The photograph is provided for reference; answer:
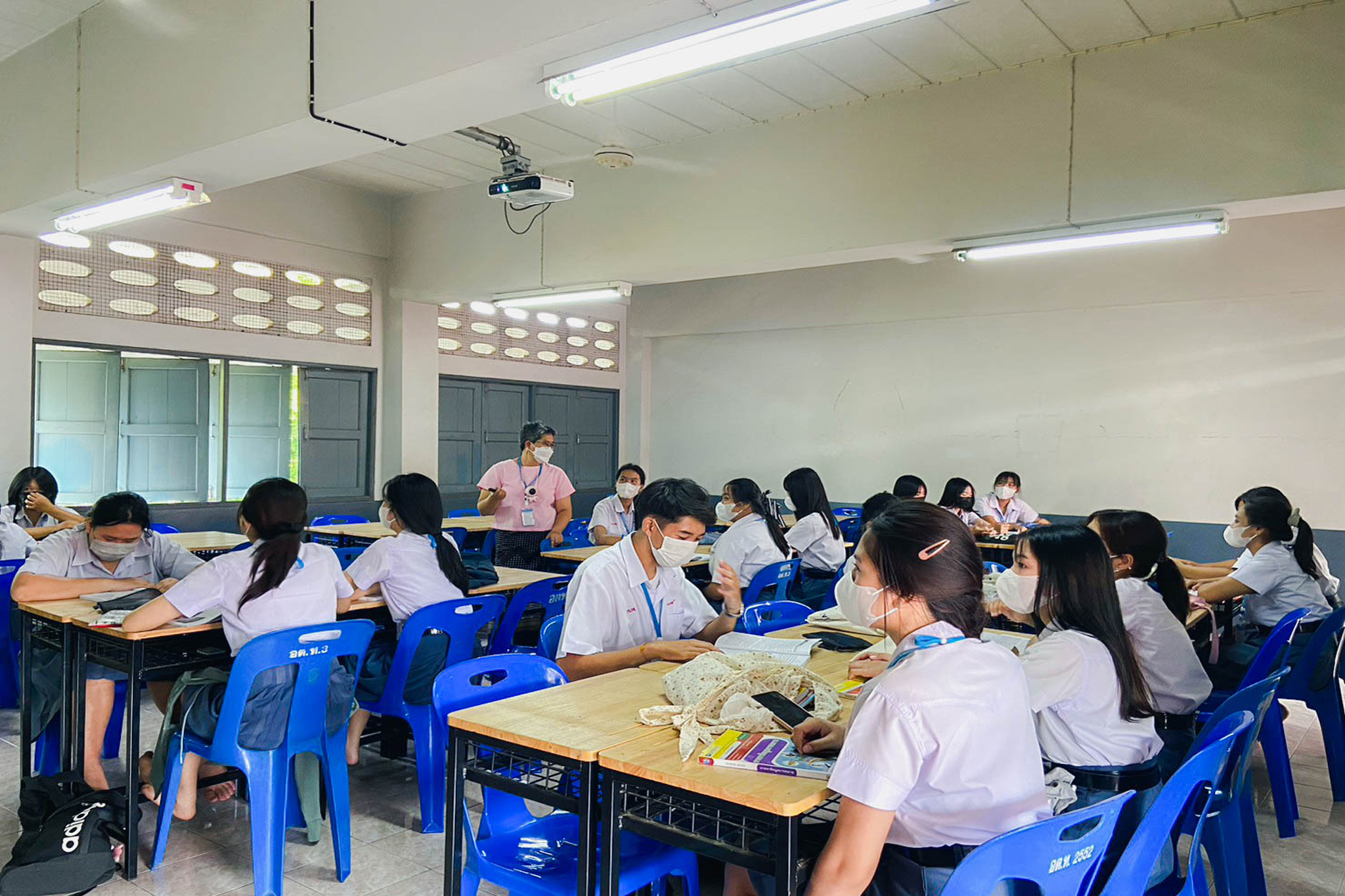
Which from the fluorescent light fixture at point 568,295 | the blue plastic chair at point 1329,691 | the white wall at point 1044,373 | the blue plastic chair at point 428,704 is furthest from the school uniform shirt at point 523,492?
the blue plastic chair at point 1329,691

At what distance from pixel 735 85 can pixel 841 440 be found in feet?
15.4

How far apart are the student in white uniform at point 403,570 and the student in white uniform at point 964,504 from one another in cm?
446

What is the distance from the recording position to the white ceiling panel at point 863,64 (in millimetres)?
4863

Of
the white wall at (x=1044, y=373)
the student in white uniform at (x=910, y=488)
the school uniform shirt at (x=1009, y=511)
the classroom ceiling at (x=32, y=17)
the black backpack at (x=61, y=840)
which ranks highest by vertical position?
the classroom ceiling at (x=32, y=17)

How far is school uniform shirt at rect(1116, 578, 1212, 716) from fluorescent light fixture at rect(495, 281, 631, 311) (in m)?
4.47

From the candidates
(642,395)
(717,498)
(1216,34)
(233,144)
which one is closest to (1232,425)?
(1216,34)

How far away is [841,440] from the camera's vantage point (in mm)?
9453

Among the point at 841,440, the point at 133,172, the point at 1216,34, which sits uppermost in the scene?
the point at 1216,34

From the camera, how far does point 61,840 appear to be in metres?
2.78

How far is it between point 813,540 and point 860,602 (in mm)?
3428

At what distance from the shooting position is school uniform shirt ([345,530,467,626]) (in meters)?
3.65

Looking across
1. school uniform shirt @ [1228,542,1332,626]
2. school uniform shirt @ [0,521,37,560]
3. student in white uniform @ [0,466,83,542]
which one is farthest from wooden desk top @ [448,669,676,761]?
student in white uniform @ [0,466,83,542]

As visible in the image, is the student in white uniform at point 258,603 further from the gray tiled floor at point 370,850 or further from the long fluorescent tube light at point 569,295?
the long fluorescent tube light at point 569,295

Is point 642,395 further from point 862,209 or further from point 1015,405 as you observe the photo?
point 862,209
